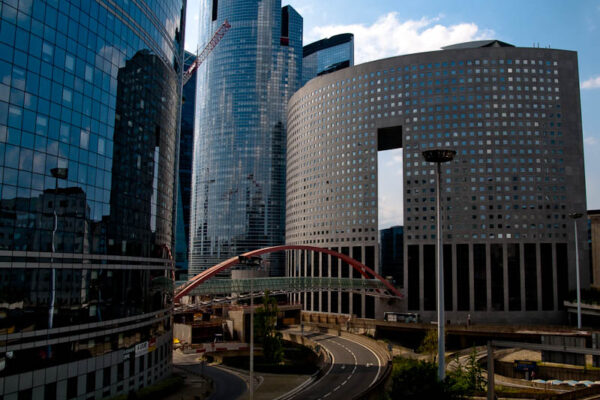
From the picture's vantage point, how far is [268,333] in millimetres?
69438

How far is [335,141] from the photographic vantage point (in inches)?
5059

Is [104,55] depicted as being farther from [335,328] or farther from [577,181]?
[577,181]

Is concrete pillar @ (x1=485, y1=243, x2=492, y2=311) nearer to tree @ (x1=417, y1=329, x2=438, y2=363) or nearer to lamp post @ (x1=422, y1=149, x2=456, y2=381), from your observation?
tree @ (x1=417, y1=329, x2=438, y2=363)

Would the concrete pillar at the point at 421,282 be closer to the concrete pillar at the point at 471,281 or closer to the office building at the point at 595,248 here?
the concrete pillar at the point at 471,281

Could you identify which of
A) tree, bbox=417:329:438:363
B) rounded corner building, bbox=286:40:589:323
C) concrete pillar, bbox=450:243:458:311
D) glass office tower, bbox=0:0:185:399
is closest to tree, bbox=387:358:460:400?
glass office tower, bbox=0:0:185:399

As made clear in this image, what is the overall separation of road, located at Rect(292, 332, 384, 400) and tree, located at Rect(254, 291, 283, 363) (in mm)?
8108

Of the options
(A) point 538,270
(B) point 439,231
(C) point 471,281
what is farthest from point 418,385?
(A) point 538,270

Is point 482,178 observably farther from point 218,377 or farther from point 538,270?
point 218,377

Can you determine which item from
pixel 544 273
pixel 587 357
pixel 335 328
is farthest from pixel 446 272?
pixel 587 357

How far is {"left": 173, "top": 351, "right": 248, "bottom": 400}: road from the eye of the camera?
165 feet

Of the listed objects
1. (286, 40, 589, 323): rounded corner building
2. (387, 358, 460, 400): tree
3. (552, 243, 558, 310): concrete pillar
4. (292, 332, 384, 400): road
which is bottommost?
(292, 332, 384, 400): road

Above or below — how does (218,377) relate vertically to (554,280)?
below

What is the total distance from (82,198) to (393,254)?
10304 centimetres

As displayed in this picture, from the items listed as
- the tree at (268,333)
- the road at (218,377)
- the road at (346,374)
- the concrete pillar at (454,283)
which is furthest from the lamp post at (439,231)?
the concrete pillar at (454,283)
